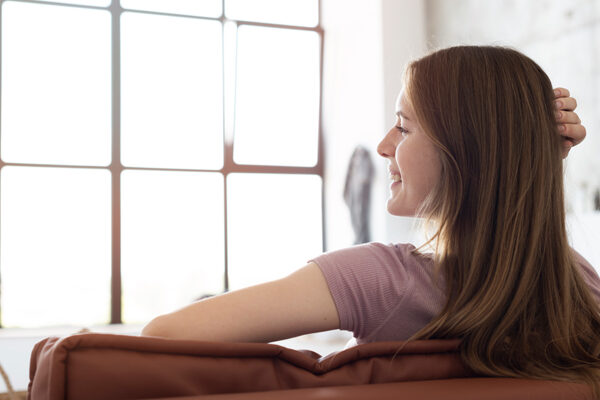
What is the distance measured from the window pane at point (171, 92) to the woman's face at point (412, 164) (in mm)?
4595

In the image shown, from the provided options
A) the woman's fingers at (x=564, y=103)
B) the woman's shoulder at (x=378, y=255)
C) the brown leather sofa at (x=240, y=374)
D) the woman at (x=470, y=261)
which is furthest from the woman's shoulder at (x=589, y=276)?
the brown leather sofa at (x=240, y=374)

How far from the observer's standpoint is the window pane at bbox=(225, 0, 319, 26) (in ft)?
19.6

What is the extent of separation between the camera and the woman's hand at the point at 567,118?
1.23m

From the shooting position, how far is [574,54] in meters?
3.86

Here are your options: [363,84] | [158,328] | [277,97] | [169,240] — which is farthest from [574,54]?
[158,328]

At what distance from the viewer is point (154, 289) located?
5617 mm

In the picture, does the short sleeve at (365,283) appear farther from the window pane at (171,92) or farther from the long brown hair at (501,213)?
the window pane at (171,92)

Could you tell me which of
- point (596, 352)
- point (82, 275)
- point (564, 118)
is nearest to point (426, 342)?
point (596, 352)

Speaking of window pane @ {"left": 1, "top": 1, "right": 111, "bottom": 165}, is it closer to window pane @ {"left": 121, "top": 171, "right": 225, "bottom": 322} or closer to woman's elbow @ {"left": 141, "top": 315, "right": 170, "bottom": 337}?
window pane @ {"left": 121, "top": 171, "right": 225, "bottom": 322}

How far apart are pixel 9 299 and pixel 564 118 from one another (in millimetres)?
4962

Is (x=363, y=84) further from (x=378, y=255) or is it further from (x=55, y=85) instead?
(x=378, y=255)

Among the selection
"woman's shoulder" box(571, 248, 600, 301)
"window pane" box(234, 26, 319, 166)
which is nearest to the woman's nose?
"woman's shoulder" box(571, 248, 600, 301)

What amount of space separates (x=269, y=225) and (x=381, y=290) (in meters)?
4.95

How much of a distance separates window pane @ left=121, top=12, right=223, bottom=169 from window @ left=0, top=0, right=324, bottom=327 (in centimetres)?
1
